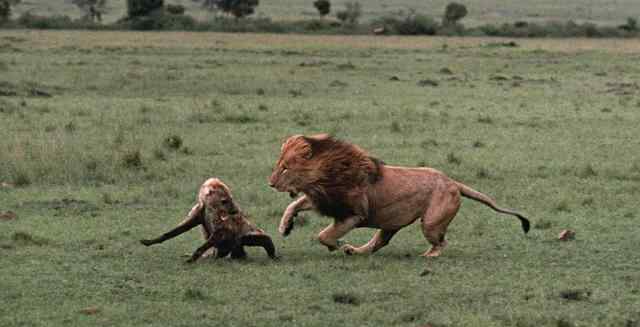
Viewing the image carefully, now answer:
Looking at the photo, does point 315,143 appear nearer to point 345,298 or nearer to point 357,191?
point 357,191

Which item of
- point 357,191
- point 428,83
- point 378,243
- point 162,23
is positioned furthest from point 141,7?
point 357,191

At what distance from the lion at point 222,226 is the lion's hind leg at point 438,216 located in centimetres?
122

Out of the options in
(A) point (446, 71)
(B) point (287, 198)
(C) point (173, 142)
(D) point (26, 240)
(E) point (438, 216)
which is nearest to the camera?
(E) point (438, 216)

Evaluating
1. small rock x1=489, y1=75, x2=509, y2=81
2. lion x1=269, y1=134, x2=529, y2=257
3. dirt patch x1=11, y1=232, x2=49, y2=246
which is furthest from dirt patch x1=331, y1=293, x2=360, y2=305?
small rock x1=489, y1=75, x2=509, y2=81

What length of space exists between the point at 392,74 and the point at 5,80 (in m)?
10.5

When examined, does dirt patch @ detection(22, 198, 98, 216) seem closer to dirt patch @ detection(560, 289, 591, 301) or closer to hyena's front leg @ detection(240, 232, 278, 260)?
hyena's front leg @ detection(240, 232, 278, 260)

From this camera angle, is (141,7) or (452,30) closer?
(452,30)

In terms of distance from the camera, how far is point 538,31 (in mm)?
58875

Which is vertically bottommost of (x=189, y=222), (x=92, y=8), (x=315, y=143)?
(x=92, y=8)

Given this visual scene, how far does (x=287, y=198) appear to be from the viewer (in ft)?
42.1

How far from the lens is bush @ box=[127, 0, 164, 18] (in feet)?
217

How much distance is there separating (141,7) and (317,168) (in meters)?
58.8

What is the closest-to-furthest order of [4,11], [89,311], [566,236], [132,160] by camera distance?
1. [89,311]
2. [566,236]
3. [132,160]
4. [4,11]

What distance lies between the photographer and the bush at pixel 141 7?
66.2m
